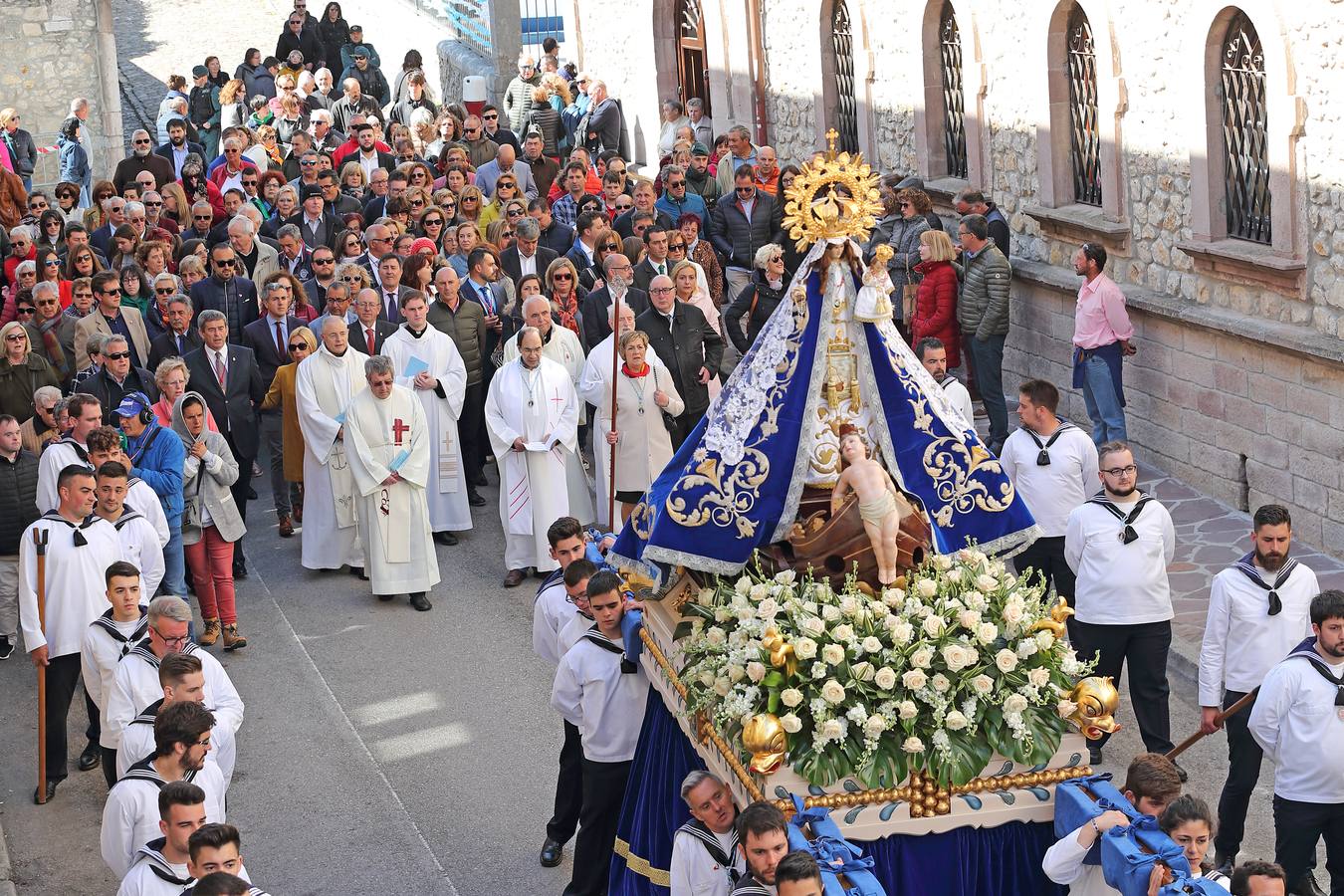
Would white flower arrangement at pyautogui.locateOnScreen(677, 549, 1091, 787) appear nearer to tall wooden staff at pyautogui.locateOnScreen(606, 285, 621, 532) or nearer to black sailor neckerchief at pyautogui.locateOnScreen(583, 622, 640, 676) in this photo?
black sailor neckerchief at pyautogui.locateOnScreen(583, 622, 640, 676)

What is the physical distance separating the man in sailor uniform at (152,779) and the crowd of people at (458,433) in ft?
0.04

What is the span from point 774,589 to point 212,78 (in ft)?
73.5

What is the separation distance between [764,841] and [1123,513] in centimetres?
381

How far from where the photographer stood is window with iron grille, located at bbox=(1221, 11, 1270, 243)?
14.0 meters

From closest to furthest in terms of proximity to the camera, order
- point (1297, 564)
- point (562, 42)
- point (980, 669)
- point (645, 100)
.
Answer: point (980, 669) < point (1297, 564) < point (645, 100) < point (562, 42)

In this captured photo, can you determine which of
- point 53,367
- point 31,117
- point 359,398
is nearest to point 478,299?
point 359,398

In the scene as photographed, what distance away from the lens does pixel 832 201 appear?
7.98m

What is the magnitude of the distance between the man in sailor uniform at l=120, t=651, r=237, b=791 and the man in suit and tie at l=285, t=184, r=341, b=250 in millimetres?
9474

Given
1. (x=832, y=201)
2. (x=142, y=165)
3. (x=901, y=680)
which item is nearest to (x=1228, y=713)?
(x=901, y=680)

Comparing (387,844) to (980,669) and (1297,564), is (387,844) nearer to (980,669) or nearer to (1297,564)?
(980,669)

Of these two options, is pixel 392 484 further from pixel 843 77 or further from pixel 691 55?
pixel 691 55

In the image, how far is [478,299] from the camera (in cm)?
1559

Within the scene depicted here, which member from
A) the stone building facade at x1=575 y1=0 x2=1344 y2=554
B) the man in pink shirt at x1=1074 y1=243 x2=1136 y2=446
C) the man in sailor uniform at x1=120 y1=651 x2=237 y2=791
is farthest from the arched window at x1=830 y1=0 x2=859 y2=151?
the man in sailor uniform at x1=120 y1=651 x2=237 y2=791

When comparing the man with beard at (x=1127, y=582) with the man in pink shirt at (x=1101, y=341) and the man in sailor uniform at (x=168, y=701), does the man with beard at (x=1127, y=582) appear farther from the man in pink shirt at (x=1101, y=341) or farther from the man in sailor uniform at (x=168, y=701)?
the man in pink shirt at (x=1101, y=341)
